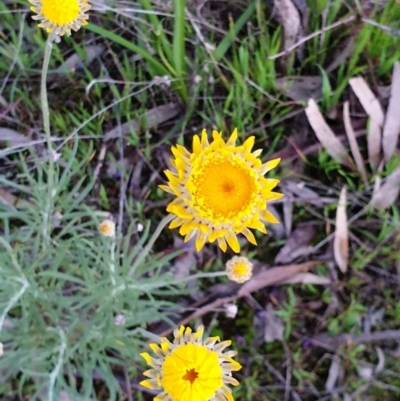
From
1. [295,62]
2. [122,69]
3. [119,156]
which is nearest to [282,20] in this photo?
[295,62]

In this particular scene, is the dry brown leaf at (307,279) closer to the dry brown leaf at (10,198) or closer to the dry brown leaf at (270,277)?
the dry brown leaf at (270,277)

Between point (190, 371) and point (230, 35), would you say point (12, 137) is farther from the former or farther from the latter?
point (190, 371)

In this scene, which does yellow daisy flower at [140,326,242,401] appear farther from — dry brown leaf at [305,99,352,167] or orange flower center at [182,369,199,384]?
dry brown leaf at [305,99,352,167]

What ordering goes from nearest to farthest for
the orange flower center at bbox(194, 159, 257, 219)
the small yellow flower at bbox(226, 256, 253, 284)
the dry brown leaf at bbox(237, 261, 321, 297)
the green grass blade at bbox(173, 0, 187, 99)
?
the orange flower center at bbox(194, 159, 257, 219), the small yellow flower at bbox(226, 256, 253, 284), the green grass blade at bbox(173, 0, 187, 99), the dry brown leaf at bbox(237, 261, 321, 297)

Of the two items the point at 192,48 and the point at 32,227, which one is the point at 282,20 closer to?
the point at 192,48

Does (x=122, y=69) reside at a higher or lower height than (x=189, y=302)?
higher

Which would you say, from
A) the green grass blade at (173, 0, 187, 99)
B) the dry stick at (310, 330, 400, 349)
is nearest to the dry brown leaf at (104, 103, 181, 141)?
the green grass blade at (173, 0, 187, 99)

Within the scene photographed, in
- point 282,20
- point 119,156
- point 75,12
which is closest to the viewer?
point 75,12

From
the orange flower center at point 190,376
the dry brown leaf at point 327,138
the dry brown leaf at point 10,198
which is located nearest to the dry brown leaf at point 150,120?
the dry brown leaf at point 10,198
